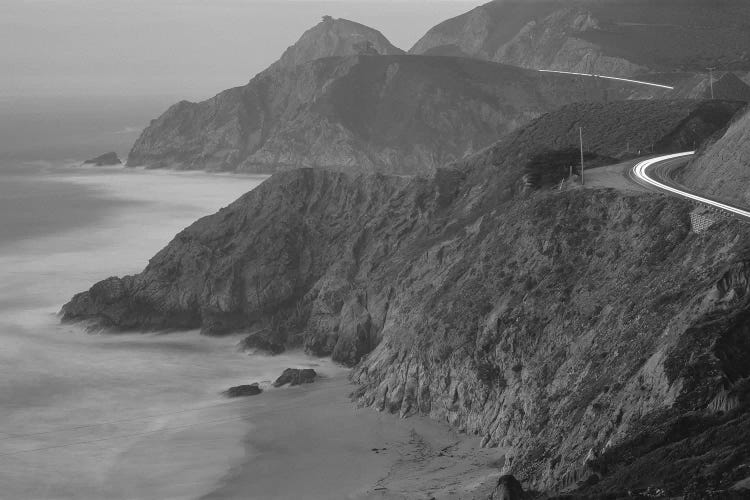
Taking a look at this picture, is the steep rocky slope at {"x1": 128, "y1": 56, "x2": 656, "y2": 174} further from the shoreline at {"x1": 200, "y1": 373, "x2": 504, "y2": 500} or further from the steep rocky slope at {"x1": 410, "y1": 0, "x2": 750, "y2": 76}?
the shoreline at {"x1": 200, "y1": 373, "x2": 504, "y2": 500}

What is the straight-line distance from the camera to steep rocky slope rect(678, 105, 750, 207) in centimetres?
4953

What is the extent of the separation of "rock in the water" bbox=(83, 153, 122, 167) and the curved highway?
10637 centimetres

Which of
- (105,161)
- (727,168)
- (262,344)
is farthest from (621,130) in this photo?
(105,161)

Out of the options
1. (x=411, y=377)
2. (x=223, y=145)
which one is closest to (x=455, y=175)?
(x=411, y=377)

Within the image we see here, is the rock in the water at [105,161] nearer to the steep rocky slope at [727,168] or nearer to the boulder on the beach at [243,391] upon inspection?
the boulder on the beach at [243,391]

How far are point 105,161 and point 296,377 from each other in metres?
107

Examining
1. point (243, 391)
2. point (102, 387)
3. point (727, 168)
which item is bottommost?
point (102, 387)

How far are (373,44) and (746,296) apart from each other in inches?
6262

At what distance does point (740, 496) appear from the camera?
26.7 metres

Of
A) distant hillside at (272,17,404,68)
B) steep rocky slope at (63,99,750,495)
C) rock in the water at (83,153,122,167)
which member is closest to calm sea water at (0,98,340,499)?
steep rocky slope at (63,99,750,495)

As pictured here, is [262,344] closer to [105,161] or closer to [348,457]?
[348,457]

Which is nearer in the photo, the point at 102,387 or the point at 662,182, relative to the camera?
the point at 662,182

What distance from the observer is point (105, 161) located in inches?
6294

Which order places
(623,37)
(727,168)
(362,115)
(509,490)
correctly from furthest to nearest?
(623,37) → (362,115) → (727,168) → (509,490)
